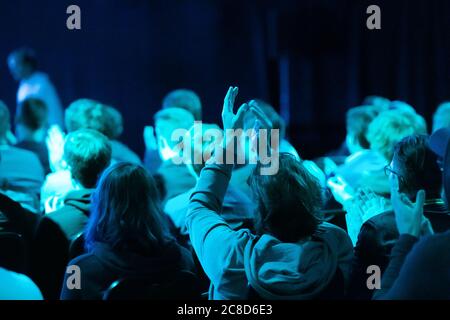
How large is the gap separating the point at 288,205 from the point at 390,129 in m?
1.73

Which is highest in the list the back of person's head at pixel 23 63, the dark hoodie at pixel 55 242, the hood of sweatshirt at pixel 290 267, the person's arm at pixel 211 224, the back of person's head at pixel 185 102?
the back of person's head at pixel 23 63

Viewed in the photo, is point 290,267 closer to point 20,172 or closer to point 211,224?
point 211,224

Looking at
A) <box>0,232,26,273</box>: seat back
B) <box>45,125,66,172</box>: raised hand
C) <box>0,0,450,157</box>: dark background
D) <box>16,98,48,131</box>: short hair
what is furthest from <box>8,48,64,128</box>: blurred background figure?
<box>0,232,26,273</box>: seat back

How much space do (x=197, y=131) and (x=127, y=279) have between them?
1.18 metres

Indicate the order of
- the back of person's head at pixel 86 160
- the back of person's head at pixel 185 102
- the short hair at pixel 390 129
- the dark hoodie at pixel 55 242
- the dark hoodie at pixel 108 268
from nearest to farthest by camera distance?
the dark hoodie at pixel 108 268, the dark hoodie at pixel 55 242, the back of person's head at pixel 86 160, the short hair at pixel 390 129, the back of person's head at pixel 185 102

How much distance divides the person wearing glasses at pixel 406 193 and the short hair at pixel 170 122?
1.89 m

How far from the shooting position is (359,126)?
4.36 meters

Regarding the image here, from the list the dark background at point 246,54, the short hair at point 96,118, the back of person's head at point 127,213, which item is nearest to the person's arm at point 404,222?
the back of person's head at point 127,213

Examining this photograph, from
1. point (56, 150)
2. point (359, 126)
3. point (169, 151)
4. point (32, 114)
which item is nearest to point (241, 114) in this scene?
point (169, 151)

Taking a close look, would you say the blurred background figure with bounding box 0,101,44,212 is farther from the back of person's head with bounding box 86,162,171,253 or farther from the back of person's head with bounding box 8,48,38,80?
the back of person's head with bounding box 8,48,38,80

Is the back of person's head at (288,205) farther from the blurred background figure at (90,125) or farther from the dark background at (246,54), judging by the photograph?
the dark background at (246,54)

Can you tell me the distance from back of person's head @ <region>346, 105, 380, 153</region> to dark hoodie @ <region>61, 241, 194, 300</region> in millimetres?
2235

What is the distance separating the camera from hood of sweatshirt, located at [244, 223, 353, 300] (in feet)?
6.45

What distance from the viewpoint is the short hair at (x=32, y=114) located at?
187 inches
